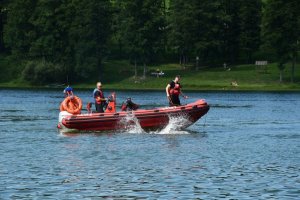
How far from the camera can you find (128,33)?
415 feet

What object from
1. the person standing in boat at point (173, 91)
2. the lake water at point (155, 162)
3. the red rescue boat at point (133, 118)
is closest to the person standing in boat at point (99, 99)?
the red rescue boat at point (133, 118)

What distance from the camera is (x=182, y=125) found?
49094 mm

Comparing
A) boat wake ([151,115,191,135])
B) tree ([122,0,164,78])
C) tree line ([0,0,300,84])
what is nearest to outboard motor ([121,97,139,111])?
boat wake ([151,115,191,135])

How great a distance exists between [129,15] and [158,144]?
287ft

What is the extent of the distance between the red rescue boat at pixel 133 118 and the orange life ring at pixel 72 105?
975mm

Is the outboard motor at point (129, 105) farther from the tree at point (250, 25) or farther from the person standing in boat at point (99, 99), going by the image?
the tree at point (250, 25)

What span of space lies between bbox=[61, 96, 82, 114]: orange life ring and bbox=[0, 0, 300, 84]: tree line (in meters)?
73.9

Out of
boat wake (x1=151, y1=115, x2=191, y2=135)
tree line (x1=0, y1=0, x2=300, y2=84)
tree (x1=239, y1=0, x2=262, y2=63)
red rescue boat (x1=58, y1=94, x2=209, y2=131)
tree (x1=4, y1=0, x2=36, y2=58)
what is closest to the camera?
red rescue boat (x1=58, y1=94, x2=209, y2=131)

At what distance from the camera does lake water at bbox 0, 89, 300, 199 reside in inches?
1118

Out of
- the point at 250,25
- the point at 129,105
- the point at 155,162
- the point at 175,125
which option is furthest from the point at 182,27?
the point at 155,162

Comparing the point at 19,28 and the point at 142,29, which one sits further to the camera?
the point at 19,28

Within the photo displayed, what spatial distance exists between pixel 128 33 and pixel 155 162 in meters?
92.2

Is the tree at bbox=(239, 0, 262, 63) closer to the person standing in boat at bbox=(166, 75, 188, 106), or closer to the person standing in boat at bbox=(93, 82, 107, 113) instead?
the person standing in boat at bbox=(166, 75, 188, 106)

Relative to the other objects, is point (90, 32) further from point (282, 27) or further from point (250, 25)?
point (282, 27)
